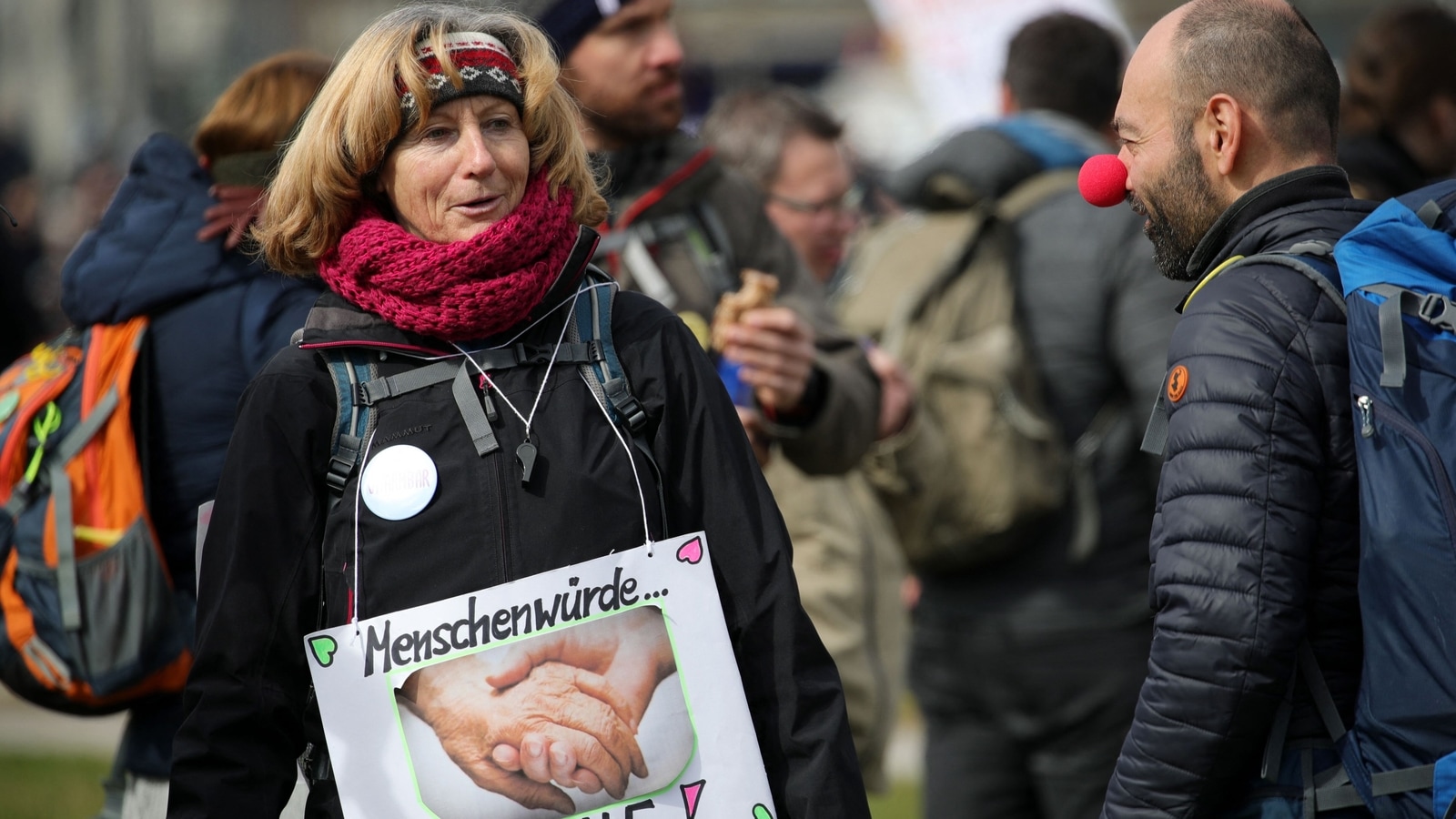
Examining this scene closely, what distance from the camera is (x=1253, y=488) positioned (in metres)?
2.38

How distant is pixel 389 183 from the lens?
8.56ft

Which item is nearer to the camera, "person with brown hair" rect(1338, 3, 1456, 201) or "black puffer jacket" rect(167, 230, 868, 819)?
"black puffer jacket" rect(167, 230, 868, 819)

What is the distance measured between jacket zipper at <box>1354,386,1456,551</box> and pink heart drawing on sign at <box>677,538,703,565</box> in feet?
3.16

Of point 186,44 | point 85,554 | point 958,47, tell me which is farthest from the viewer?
point 186,44

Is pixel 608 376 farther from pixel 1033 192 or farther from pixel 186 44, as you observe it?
pixel 186 44

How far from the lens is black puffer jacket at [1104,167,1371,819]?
7.81 ft

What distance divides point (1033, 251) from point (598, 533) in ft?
7.33

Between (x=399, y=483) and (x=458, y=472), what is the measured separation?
88 mm

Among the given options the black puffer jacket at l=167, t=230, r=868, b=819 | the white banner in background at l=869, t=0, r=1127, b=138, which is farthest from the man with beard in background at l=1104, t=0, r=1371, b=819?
the white banner in background at l=869, t=0, r=1127, b=138

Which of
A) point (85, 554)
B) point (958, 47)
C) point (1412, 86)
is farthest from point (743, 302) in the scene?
point (958, 47)

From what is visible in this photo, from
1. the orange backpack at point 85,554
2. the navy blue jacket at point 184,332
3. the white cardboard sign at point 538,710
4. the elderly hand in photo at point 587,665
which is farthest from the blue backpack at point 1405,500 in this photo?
the orange backpack at point 85,554

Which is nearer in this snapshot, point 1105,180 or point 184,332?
point 1105,180

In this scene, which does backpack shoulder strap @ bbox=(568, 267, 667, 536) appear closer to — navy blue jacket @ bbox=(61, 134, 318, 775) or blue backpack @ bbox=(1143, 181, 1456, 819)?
navy blue jacket @ bbox=(61, 134, 318, 775)

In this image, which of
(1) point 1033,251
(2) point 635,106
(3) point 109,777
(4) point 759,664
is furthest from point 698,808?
(1) point 1033,251
